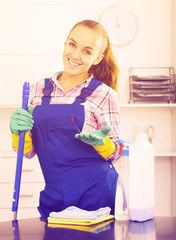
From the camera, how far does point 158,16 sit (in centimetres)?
362

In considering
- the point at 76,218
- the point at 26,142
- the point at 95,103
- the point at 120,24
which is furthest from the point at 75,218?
the point at 120,24

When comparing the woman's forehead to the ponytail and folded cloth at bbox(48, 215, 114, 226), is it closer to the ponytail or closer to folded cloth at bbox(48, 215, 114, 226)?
the ponytail

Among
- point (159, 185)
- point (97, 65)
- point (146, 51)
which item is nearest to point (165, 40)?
point (146, 51)

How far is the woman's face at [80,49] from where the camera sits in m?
1.75

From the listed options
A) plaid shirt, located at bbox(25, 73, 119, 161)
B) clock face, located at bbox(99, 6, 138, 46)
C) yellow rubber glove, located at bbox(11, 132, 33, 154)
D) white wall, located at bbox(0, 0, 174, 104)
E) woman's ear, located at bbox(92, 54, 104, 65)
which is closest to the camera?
yellow rubber glove, located at bbox(11, 132, 33, 154)

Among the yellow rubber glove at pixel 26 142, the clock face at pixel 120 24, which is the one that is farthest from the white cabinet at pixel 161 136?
the yellow rubber glove at pixel 26 142

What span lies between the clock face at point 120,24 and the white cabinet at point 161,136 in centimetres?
61

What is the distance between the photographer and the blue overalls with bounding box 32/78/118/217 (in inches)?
60.8

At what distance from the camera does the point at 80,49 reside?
175cm

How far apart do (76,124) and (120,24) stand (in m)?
2.16

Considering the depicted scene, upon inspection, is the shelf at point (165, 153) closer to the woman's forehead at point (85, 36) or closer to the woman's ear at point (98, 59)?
the woman's ear at point (98, 59)

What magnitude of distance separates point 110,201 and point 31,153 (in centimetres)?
40

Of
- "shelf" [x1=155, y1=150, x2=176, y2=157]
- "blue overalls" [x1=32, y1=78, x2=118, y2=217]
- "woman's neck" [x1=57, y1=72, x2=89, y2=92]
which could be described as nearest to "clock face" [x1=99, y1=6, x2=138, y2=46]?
"shelf" [x1=155, y1=150, x2=176, y2=157]

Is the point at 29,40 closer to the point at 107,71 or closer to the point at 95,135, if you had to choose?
the point at 107,71
